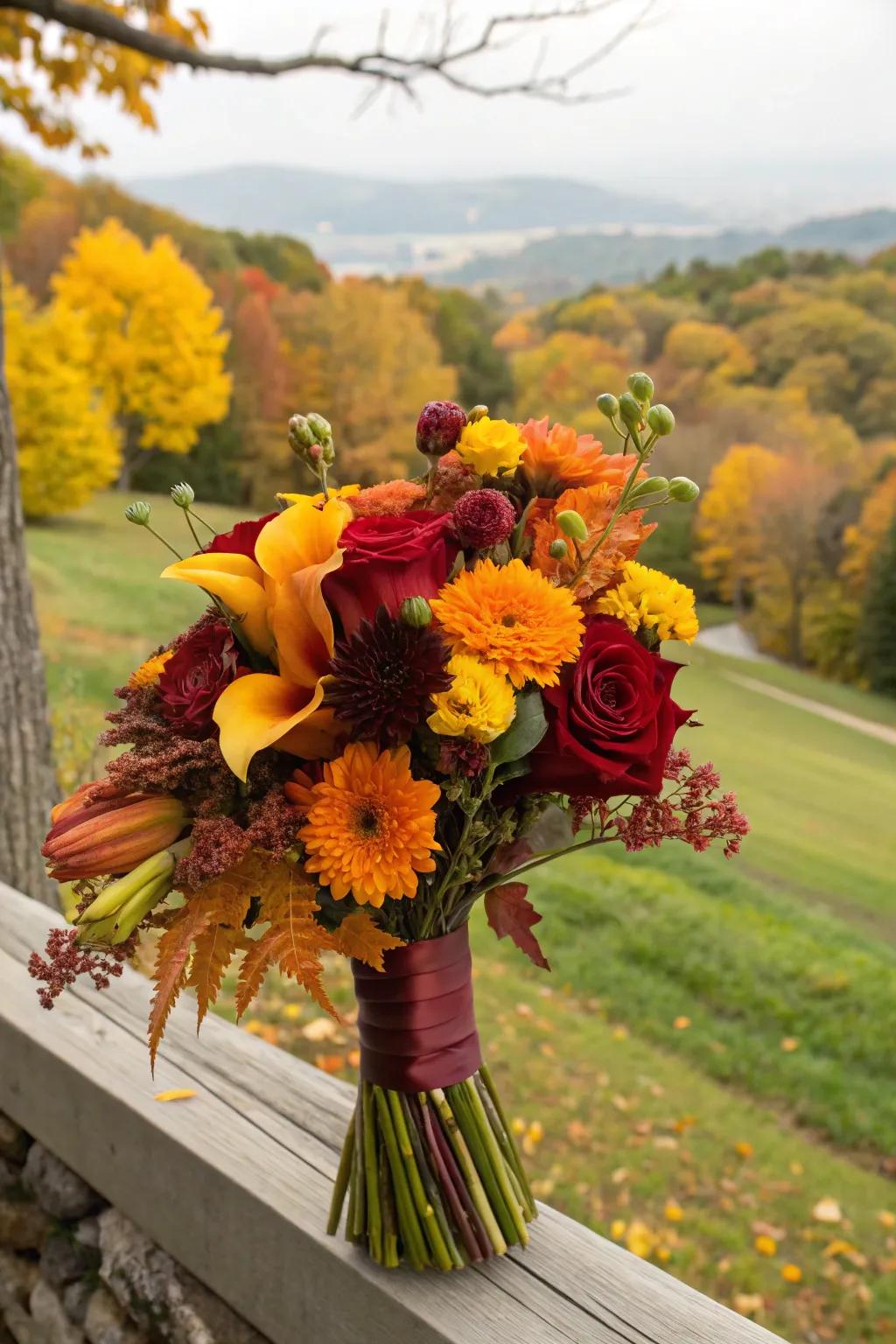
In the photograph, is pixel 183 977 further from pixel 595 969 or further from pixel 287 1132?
pixel 595 969

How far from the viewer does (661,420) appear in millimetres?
903

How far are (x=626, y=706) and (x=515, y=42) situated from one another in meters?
3.03

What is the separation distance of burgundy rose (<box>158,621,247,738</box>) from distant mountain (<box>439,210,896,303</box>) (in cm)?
3511

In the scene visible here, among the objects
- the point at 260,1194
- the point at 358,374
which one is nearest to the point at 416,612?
the point at 260,1194

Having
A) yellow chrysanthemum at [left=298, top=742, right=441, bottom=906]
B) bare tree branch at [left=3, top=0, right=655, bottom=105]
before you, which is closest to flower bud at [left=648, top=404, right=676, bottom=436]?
yellow chrysanthemum at [left=298, top=742, right=441, bottom=906]

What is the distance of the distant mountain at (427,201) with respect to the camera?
5288 cm

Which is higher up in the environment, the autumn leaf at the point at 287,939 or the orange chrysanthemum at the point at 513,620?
the orange chrysanthemum at the point at 513,620

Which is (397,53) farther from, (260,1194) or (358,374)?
(358,374)

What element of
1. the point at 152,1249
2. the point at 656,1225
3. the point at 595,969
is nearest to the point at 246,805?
the point at 152,1249

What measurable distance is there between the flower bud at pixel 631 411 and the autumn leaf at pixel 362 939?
497mm

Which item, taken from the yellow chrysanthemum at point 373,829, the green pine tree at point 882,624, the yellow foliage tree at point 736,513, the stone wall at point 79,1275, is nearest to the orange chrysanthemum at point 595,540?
the yellow chrysanthemum at point 373,829

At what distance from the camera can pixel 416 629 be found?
851 millimetres

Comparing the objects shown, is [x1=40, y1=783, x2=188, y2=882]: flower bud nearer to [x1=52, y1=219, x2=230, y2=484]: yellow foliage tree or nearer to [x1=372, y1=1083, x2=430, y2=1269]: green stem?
[x1=372, y1=1083, x2=430, y2=1269]: green stem

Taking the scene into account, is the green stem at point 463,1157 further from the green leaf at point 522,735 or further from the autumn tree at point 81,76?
the autumn tree at point 81,76
